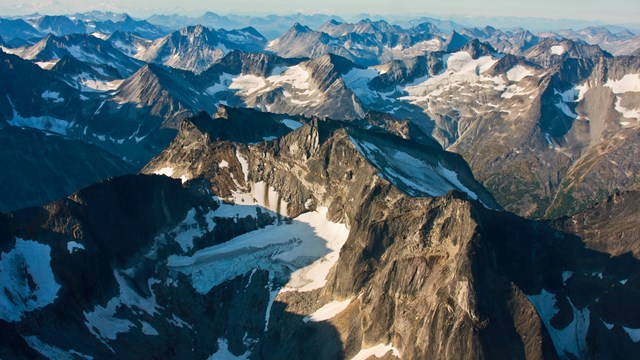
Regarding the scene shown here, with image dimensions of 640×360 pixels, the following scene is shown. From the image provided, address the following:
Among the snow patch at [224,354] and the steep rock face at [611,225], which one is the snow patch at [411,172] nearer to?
the steep rock face at [611,225]

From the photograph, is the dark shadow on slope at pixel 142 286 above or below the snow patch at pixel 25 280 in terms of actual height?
below

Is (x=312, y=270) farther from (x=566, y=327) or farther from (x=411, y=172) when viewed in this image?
(x=566, y=327)

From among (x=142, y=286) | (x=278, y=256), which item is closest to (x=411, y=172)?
(x=278, y=256)

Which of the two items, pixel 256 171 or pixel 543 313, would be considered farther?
pixel 256 171

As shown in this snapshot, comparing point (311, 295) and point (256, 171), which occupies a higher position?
point (256, 171)

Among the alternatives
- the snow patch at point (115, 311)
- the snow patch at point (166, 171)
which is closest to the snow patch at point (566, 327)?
the snow patch at point (115, 311)

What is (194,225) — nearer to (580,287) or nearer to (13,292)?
(13,292)

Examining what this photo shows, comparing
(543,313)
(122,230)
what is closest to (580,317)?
(543,313)

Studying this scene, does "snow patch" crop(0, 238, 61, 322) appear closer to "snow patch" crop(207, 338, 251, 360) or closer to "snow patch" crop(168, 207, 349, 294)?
"snow patch" crop(168, 207, 349, 294)

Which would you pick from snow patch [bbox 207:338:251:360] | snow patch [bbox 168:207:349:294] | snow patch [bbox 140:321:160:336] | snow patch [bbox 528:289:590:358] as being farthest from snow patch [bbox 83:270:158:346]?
snow patch [bbox 528:289:590:358]
